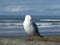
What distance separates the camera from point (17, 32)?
2089cm

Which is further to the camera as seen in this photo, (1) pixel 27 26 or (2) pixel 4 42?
(1) pixel 27 26

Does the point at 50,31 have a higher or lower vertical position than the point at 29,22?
lower

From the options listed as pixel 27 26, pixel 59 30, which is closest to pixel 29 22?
pixel 27 26

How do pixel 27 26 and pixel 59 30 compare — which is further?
pixel 59 30

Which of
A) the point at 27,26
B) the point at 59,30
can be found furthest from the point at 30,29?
the point at 59,30

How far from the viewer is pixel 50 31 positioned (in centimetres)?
2147

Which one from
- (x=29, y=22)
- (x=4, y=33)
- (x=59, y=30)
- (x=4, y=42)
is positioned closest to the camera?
(x=4, y=42)

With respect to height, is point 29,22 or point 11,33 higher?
point 29,22

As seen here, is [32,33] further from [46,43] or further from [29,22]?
[46,43]

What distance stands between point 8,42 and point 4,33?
338 inches

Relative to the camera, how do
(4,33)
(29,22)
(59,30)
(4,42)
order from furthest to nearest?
1. (59,30)
2. (4,33)
3. (29,22)
4. (4,42)

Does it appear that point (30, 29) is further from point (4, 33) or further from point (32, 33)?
point (4, 33)

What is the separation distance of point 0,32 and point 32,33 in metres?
6.98

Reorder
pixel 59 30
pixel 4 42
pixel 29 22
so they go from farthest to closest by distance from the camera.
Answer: pixel 59 30 < pixel 29 22 < pixel 4 42
